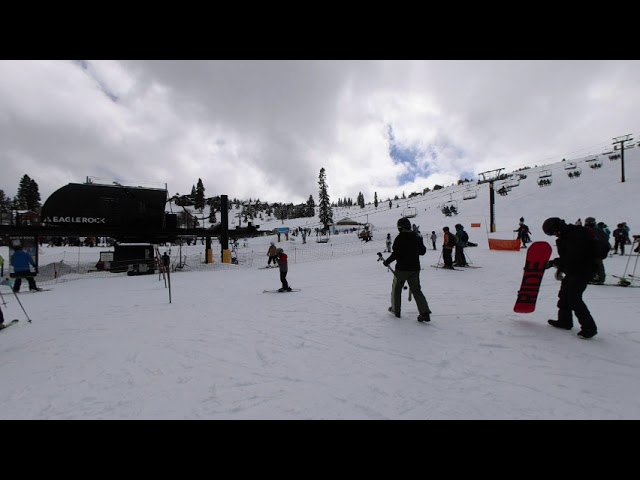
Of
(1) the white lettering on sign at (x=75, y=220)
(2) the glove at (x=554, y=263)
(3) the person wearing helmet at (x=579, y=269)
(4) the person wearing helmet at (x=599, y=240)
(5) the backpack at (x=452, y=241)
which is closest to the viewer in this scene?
(3) the person wearing helmet at (x=579, y=269)

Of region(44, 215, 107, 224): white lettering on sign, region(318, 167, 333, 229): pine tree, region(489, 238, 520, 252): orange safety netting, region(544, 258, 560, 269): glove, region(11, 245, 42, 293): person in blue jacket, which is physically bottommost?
region(11, 245, 42, 293): person in blue jacket

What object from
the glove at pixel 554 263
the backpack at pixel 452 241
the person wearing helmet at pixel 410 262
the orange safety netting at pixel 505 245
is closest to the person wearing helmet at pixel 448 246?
the backpack at pixel 452 241

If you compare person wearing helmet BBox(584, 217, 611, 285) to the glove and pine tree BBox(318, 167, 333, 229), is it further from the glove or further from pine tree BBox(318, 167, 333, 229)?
pine tree BBox(318, 167, 333, 229)

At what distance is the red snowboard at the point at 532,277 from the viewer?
4836 millimetres

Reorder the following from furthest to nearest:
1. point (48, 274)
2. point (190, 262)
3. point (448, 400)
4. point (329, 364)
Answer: point (190, 262) < point (48, 274) < point (329, 364) < point (448, 400)

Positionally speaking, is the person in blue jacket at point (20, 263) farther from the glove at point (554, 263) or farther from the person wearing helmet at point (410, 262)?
the glove at point (554, 263)

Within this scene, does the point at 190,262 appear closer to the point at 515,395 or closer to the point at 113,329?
the point at 113,329

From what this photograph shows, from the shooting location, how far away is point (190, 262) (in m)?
25.0

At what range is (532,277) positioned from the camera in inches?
193

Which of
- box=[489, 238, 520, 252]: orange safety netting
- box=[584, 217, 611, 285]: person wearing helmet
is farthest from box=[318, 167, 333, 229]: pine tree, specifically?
box=[584, 217, 611, 285]: person wearing helmet

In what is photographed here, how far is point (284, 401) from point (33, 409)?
2566mm

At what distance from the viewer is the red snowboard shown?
190 inches

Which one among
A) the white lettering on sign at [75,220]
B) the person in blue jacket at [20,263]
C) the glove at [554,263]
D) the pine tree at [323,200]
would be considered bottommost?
the person in blue jacket at [20,263]
